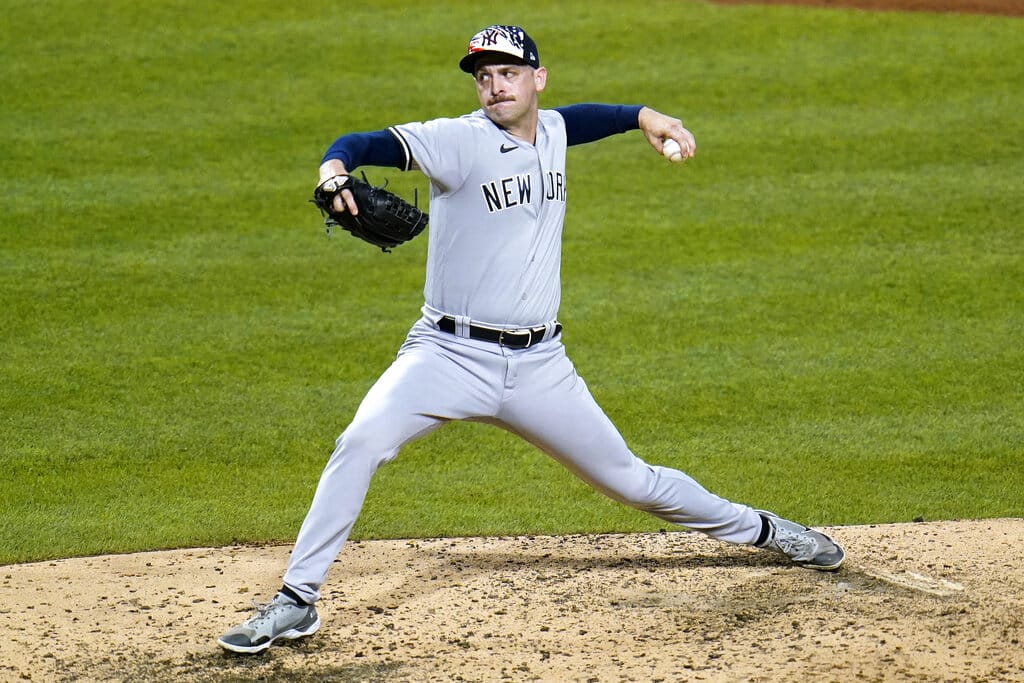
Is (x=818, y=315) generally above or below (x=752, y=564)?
above

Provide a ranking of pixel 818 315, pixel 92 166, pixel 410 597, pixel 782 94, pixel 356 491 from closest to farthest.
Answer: pixel 356 491
pixel 410 597
pixel 818 315
pixel 92 166
pixel 782 94

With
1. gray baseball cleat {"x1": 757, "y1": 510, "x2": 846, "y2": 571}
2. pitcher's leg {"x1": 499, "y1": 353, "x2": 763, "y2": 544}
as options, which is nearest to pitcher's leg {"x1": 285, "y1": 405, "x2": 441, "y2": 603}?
pitcher's leg {"x1": 499, "y1": 353, "x2": 763, "y2": 544}

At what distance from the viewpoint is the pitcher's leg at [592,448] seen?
414cm

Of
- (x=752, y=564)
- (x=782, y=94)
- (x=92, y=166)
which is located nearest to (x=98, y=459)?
(x=752, y=564)

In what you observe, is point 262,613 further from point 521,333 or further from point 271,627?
point 521,333

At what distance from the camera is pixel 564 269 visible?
294 inches

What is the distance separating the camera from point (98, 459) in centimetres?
565

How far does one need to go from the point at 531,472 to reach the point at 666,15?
244 inches

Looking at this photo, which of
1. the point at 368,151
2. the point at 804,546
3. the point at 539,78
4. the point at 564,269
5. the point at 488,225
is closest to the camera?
the point at 368,151

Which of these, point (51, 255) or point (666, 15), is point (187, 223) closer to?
point (51, 255)

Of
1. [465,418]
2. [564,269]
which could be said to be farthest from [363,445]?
[564,269]

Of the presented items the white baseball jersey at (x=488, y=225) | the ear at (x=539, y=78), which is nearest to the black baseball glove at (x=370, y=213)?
the white baseball jersey at (x=488, y=225)

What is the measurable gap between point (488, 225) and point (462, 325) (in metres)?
0.32

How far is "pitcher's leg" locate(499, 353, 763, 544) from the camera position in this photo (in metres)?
4.14
